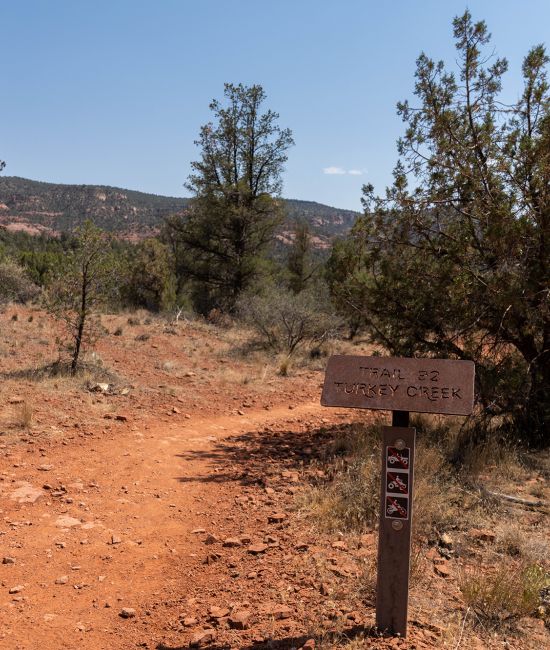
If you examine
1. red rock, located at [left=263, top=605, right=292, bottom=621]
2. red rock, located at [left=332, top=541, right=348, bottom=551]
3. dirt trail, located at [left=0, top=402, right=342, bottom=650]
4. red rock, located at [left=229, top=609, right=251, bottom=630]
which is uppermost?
red rock, located at [left=332, top=541, right=348, bottom=551]

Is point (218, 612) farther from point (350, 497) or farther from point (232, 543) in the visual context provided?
point (350, 497)

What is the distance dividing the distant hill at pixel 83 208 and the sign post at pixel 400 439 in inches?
3229

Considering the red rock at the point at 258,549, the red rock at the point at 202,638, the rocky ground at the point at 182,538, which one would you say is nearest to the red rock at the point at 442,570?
the rocky ground at the point at 182,538

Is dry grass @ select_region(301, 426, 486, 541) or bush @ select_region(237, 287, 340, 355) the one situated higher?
bush @ select_region(237, 287, 340, 355)

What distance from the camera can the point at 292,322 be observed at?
16.0 m

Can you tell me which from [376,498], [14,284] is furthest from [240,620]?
[14,284]

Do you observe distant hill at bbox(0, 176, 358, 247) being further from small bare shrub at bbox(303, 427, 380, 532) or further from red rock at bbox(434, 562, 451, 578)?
red rock at bbox(434, 562, 451, 578)

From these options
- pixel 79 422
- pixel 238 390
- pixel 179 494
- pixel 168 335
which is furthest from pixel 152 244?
pixel 179 494

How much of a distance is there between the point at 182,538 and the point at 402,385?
9.61ft

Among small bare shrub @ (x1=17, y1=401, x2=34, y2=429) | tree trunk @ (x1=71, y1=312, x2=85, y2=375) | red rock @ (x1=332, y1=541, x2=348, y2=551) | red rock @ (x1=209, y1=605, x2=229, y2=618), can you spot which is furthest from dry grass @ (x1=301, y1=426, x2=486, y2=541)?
tree trunk @ (x1=71, y1=312, x2=85, y2=375)

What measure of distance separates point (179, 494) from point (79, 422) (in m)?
2.82

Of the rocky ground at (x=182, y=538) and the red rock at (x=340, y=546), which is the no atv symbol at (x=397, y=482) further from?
the red rock at (x=340, y=546)

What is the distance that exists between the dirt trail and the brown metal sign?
2.05 m

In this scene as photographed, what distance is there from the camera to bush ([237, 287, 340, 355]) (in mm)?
16000
